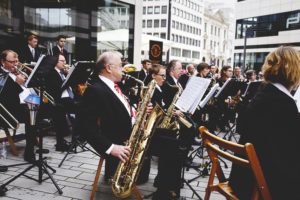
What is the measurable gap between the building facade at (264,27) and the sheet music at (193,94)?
25.3m

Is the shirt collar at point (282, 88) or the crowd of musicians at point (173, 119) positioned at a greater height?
the shirt collar at point (282, 88)

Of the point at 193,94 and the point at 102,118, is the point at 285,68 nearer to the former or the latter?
the point at 193,94

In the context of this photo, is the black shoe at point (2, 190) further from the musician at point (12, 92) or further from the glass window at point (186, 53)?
the glass window at point (186, 53)

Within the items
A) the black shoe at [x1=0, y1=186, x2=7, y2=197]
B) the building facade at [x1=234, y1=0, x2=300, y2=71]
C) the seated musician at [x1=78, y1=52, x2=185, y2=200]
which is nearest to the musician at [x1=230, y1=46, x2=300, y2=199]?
the seated musician at [x1=78, y1=52, x2=185, y2=200]

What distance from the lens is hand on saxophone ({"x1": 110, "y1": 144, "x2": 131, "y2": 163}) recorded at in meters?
3.18

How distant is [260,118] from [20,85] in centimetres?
438

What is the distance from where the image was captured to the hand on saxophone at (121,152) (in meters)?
3.18

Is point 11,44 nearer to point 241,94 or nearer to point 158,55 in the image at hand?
point 158,55

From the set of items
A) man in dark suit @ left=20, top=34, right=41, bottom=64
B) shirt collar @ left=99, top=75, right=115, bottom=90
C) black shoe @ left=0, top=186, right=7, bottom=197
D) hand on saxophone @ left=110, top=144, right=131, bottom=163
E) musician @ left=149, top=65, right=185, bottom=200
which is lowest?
black shoe @ left=0, top=186, right=7, bottom=197

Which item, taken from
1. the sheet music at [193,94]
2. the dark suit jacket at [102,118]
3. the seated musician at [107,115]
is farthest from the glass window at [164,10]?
the dark suit jacket at [102,118]

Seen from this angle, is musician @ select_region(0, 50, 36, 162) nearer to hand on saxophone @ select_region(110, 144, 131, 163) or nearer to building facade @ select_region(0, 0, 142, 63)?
hand on saxophone @ select_region(110, 144, 131, 163)

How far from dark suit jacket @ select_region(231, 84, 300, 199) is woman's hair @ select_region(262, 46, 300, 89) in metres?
0.12

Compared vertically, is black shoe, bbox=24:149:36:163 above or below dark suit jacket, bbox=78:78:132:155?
below

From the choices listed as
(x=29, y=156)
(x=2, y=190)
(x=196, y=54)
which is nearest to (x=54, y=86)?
(x=29, y=156)
